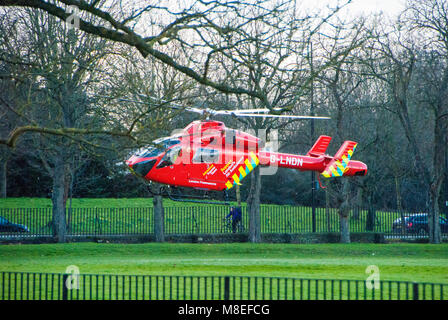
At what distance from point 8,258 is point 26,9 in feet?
30.5

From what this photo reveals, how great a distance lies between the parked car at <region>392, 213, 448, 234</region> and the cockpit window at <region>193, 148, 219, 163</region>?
561 inches

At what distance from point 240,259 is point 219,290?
11689mm

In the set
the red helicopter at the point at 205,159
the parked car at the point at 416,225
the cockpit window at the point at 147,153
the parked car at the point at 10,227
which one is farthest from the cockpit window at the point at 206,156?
the parked car at the point at 416,225

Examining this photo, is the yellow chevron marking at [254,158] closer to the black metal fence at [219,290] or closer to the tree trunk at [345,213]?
the tree trunk at [345,213]

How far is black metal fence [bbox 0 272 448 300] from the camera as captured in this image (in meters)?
8.91

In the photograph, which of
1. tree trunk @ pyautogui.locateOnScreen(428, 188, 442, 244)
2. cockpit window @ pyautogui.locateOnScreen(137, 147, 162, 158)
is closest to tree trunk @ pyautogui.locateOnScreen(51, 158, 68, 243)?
cockpit window @ pyautogui.locateOnScreen(137, 147, 162, 158)

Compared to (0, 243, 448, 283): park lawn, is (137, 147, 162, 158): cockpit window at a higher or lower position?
higher

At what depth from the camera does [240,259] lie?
20703 millimetres

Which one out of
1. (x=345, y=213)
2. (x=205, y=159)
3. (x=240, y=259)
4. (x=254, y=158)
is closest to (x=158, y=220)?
(x=205, y=159)

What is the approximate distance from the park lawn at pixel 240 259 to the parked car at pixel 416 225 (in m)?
7.18

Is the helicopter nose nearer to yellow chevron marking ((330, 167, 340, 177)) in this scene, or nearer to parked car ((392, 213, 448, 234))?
yellow chevron marking ((330, 167, 340, 177))

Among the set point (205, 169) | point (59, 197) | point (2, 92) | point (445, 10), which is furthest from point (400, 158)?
point (2, 92)

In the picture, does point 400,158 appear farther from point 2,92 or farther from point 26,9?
point 2,92

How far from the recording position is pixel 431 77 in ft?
97.6
